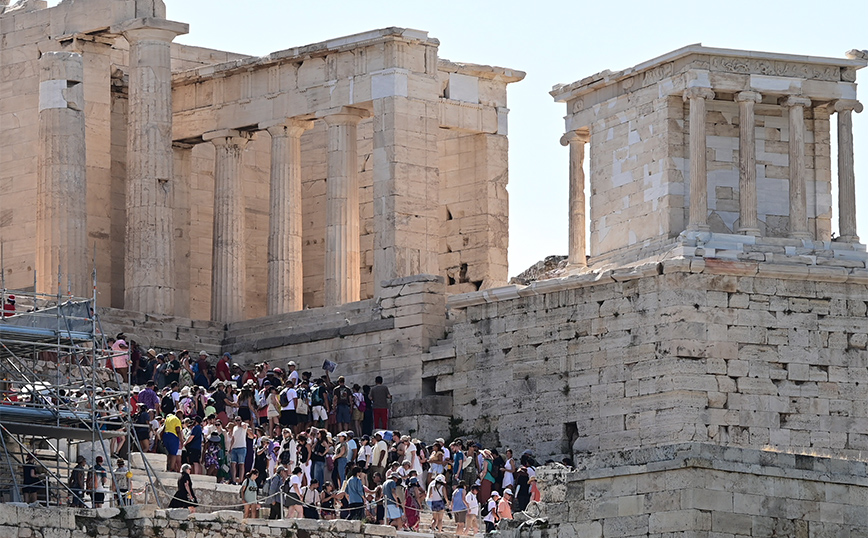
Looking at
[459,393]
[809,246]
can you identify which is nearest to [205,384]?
[459,393]

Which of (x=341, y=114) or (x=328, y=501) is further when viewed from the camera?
(x=341, y=114)

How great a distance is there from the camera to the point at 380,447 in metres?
41.4

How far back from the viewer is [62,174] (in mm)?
53406

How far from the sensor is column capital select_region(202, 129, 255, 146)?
182 ft

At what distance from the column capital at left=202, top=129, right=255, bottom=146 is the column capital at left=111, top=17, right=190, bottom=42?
248 centimetres

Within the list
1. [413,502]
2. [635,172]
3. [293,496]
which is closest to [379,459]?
[413,502]

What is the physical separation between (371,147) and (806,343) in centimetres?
1652

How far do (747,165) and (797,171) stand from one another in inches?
39.6

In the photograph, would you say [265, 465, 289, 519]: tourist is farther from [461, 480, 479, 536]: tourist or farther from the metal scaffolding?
[461, 480, 479, 536]: tourist

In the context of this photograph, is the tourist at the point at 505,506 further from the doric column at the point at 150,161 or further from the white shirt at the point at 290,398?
the doric column at the point at 150,161

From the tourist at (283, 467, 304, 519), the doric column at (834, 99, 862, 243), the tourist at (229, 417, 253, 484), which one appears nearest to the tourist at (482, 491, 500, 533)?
the tourist at (283, 467, 304, 519)

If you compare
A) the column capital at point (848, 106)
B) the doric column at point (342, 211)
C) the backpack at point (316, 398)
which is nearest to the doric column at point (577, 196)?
the column capital at point (848, 106)

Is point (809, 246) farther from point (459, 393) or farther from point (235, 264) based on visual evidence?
point (235, 264)

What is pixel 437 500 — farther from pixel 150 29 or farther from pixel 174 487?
pixel 150 29
